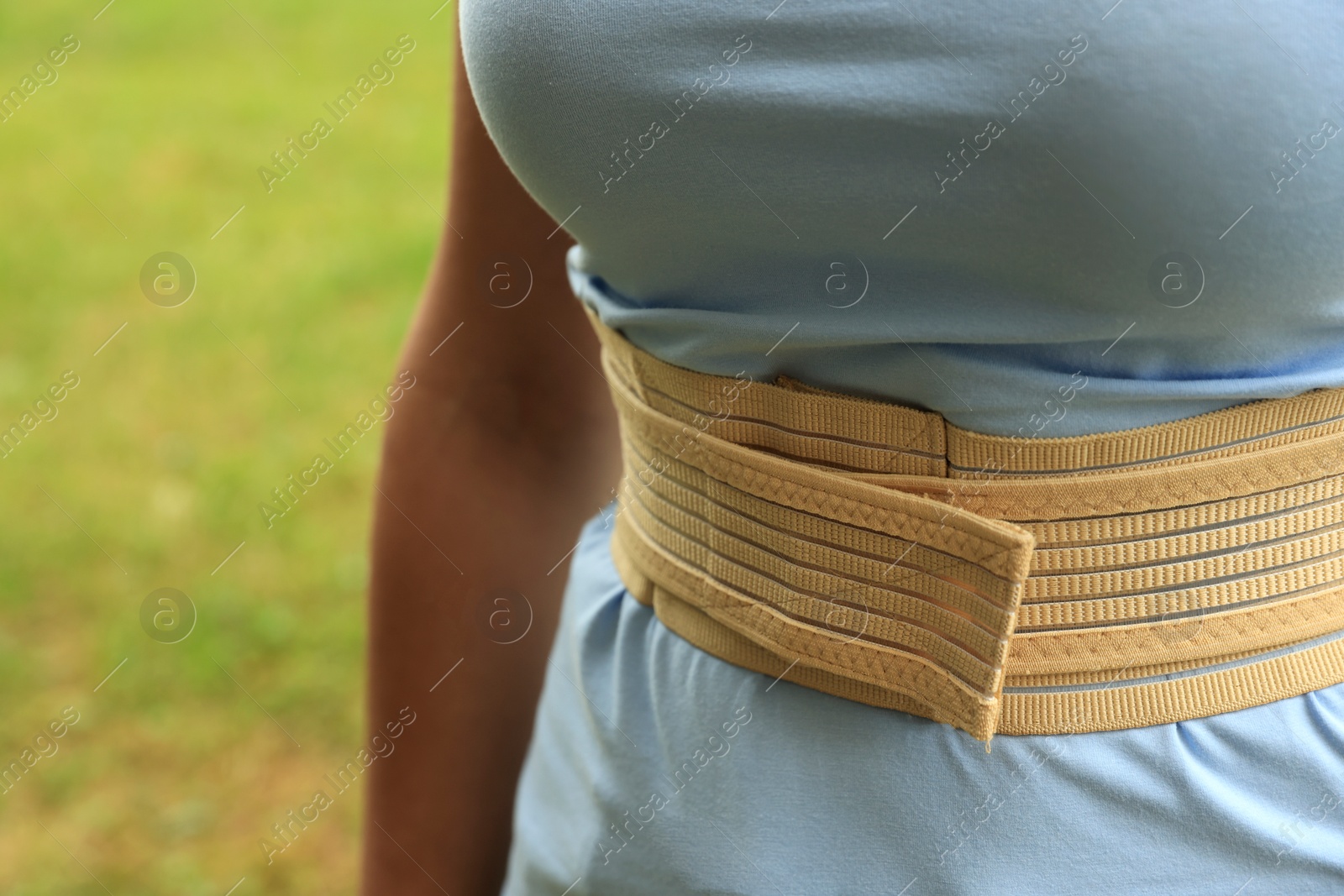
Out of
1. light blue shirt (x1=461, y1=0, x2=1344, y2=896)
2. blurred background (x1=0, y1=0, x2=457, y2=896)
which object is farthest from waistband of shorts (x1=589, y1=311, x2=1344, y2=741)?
blurred background (x1=0, y1=0, x2=457, y2=896)

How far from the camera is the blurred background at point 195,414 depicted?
298 cm

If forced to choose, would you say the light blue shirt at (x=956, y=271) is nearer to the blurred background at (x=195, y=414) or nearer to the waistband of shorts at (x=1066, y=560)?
the waistband of shorts at (x=1066, y=560)

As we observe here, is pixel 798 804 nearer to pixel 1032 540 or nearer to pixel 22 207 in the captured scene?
pixel 1032 540

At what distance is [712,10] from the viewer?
63cm

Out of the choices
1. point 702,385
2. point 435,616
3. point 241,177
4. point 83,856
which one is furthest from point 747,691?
point 241,177

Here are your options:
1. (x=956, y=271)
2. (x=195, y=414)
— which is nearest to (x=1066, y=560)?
(x=956, y=271)

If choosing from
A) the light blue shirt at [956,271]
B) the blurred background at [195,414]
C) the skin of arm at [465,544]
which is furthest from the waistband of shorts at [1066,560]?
the blurred background at [195,414]

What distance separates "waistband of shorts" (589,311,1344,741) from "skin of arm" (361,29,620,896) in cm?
39

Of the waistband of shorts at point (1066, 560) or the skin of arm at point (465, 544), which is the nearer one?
the waistband of shorts at point (1066, 560)

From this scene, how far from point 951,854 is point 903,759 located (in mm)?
55

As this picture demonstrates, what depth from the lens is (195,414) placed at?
432 cm

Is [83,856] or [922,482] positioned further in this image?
[83,856]

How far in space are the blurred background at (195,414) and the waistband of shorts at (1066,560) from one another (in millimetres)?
2448

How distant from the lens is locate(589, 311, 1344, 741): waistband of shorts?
646 mm
